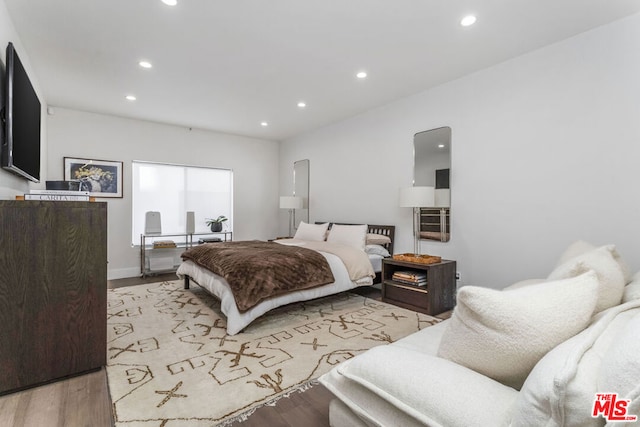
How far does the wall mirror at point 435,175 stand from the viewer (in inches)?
152

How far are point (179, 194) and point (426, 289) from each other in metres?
4.78

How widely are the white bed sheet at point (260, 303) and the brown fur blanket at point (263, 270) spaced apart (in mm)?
77

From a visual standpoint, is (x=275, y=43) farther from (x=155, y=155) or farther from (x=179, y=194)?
(x=179, y=194)

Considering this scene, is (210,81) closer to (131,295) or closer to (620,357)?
(131,295)

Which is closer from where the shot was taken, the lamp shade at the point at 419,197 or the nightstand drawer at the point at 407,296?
the nightstand drawer at the point at 407,296

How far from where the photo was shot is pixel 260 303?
2.88m

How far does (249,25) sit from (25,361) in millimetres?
2881

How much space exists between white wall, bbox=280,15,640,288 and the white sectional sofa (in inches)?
83.1

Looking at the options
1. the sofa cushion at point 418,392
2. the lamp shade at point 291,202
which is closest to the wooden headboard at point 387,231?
the lamp shade at point 291,202

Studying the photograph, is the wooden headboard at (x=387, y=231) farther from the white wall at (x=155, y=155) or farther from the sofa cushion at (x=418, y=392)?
the sofa cushion at (x=418, y=392)

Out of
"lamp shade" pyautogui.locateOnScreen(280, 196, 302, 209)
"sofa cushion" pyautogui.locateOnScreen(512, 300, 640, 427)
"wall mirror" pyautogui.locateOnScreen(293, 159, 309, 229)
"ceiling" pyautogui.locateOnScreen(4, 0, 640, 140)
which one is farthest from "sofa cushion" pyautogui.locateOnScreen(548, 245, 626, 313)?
"wall mirror" pyautogui.locateOnScreen(293, 159, 309, 229)

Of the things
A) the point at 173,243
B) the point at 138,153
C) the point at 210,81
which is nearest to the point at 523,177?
the point at 210,81

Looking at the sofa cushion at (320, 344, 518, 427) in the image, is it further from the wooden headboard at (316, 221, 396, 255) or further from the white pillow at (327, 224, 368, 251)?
the wooden headboard at (316, 221, 396, 255)

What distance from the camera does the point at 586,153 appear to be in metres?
2.82
